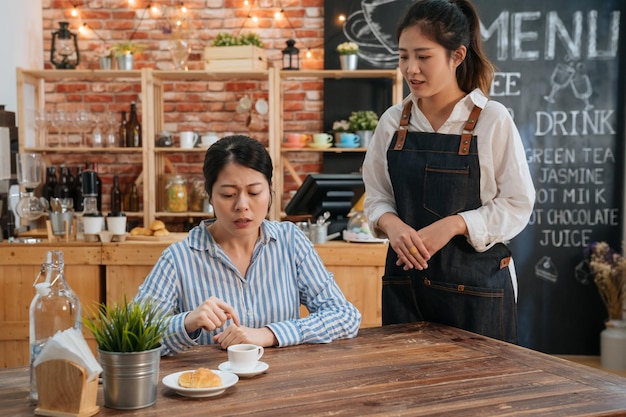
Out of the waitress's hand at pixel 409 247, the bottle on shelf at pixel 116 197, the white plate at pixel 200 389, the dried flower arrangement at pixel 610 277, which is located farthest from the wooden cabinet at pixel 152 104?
the white plate at pixel 200 389

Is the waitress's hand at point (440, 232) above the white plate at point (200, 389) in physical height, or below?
above

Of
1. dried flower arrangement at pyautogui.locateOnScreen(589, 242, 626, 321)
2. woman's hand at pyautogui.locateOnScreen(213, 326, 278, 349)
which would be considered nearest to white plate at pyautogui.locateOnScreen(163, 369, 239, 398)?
woman's hand at pyautogui.locateOnScreen(213, 326, 278, 349)

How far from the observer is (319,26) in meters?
5.36

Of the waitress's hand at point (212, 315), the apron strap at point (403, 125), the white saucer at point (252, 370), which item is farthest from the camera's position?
the apron strap at point (403, 125)

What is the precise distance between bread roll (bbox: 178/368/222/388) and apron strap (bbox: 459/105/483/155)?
1.07 metres

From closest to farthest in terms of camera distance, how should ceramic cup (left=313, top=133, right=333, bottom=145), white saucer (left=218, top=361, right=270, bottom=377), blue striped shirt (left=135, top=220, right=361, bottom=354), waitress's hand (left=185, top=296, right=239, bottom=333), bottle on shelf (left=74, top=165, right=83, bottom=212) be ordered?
white saucer (left=218, top=361, right=270, bottom=377) < waitress's hand (left=185, top=296, right=239, bottom=333) < blue striped shirt (left=135, top=220, right=361, bottom=354) < ceramic cup (left=313, top=133, right=333, bottom=145) < bottle on shelf (left=74, top=165, right=83, bottom=212)

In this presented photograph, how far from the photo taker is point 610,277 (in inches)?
195

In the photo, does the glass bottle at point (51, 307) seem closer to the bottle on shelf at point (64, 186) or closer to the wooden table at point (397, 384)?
the wooden table at point (397, 384)

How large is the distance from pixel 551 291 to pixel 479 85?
10.7ft

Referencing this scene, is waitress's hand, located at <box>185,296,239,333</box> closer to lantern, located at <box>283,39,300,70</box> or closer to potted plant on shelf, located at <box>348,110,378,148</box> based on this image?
potted plant on shelf, located at <box>348,110,378,148</box>

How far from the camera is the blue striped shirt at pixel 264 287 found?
6.91 ft

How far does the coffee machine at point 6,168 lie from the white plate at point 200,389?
309cm

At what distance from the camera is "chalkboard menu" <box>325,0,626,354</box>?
5.23m

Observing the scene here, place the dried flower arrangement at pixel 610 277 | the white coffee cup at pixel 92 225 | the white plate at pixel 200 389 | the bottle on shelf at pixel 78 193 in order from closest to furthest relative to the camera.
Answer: the white plate at pixel 200 389 < the white coffee cup at pixel 92 225 < the dried flower arrangement at pixel 610 277 < the bottle on shelf at pixel 78 193
